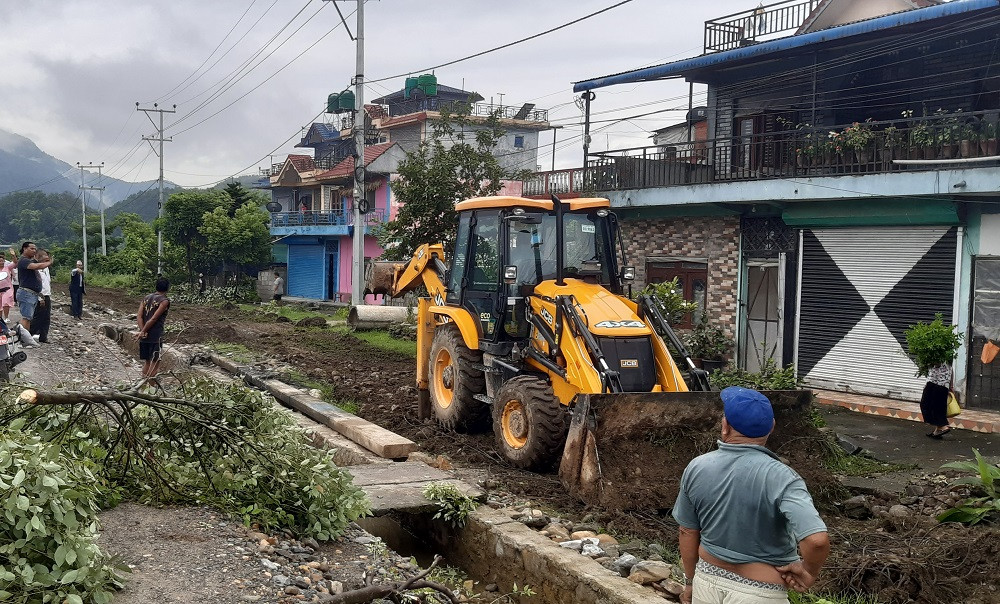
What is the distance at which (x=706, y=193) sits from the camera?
1688 centimetres

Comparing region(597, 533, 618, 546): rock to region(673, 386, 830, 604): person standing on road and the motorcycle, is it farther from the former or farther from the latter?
the motorcycle

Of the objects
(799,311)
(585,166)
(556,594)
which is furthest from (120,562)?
(585,166)

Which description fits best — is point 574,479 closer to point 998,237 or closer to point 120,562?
point 120,562

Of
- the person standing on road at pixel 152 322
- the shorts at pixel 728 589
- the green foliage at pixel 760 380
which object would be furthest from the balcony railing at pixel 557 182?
the shorts at pixel 728 589

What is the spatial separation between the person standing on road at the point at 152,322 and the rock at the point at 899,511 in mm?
8942

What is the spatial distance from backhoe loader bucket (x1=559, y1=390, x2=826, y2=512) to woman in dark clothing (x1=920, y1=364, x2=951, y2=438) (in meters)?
5.16

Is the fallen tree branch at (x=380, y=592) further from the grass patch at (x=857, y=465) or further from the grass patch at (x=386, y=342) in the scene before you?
the grass patch at (x=386, y=342)

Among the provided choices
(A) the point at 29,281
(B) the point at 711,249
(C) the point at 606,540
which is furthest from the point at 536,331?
(A) the point at 29,281

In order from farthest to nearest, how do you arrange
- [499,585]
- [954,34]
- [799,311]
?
[799,311] → [954,34] → [499,585]

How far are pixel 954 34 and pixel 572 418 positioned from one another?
1045 centimetres

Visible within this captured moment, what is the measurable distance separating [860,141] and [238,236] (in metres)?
29.3

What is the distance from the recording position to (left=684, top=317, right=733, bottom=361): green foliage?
16.8m

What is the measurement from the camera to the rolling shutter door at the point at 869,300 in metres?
14.5

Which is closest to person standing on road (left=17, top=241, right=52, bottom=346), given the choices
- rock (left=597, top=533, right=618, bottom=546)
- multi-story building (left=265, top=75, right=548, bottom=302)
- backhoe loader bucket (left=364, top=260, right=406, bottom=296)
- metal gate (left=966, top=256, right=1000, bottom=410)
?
backhoe loader bucket (left=364, top=260, right=406, bottom=296)
